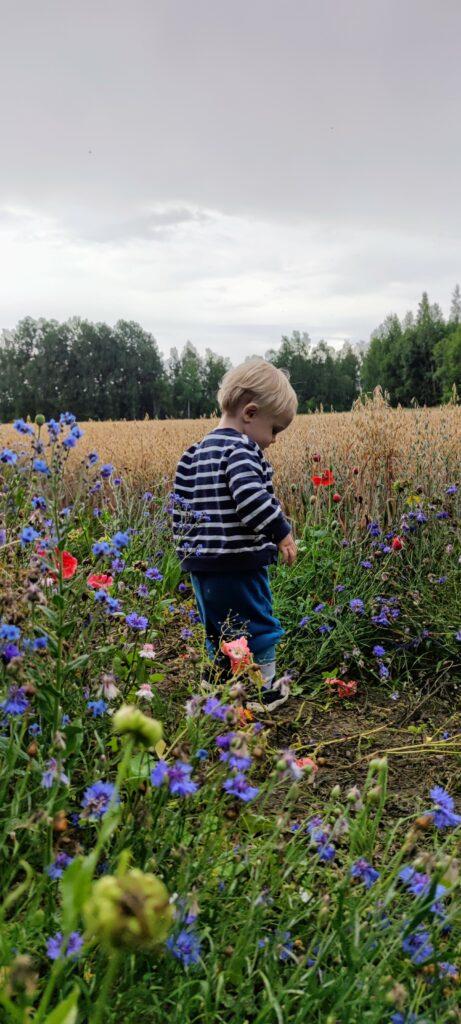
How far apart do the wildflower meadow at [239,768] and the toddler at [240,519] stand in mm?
154

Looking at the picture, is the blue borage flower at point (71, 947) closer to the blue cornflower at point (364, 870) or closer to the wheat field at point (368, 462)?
the blue cornflower at point (364, 870)

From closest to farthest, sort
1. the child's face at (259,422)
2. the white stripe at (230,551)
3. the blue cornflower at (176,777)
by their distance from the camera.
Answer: the blue cornflower at (176,777) < the white stripe at (230,551) < the child's face at (259,422)

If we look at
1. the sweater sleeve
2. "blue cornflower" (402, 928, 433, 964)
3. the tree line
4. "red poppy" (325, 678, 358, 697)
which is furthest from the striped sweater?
the tree line

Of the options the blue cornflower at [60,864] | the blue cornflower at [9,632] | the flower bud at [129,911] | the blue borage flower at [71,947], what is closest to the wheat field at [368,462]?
the blue cornflower at [9,632]

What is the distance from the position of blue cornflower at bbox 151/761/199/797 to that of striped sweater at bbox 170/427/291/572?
71.5 inches

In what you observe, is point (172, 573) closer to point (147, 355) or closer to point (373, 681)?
point (373, 681)

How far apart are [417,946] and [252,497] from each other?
75.5 inches

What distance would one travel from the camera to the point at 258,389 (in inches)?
124

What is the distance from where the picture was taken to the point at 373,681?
3643 mm

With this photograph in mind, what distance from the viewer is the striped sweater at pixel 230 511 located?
117 inches

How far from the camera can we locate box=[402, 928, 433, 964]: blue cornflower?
3.96 feet

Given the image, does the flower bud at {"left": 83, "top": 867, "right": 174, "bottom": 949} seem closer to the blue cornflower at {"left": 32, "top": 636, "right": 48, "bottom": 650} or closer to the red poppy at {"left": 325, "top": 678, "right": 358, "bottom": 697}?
the blue cornflower at {"left": 32, "top": 636, "right": 48, "bottom": 650}

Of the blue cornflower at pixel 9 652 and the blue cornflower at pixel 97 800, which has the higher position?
the blue cornflower at pixel 9 652

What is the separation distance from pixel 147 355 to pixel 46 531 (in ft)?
241
